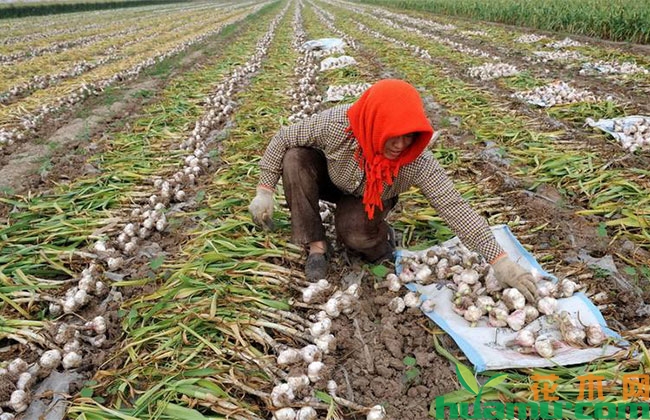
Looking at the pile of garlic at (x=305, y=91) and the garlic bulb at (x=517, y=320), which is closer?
the garlic bulb at (x=517, y=320)

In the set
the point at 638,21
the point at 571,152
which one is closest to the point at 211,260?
the point at 571,152

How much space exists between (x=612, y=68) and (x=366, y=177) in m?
6.38

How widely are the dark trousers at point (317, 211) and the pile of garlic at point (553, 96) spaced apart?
364cm

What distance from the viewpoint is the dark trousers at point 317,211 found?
2.46 metres

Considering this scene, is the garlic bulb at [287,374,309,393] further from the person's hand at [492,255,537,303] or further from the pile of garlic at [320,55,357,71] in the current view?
the pile of garlic at [320,55,357,71]

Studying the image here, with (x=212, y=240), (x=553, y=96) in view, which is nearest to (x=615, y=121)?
(x=553, y=96)

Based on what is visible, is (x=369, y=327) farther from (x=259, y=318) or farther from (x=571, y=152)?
(x=571, y=152)

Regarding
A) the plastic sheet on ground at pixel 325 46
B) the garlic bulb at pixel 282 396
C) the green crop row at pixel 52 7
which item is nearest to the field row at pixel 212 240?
the garlic bulb at pixel 282 396

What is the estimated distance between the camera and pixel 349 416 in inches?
71.9

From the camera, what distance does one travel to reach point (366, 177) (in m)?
2.25

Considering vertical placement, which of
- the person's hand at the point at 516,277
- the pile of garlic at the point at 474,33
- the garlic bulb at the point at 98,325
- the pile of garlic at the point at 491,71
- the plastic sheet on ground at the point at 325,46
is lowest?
the garlic bulb at the point at 98,325

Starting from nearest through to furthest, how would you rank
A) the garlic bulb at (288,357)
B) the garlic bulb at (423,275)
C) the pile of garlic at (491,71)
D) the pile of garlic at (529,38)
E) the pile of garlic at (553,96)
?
the garlic bulb at (288,357) → the garlic bulb at (423,275) → the pile of garlic at (553,96) → the pile of garlic at (491,71) → the pile of garlic at (529,38)

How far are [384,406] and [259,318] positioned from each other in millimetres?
738

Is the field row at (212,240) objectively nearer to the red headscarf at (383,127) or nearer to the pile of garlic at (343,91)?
the pile of garlic at (343,91)
